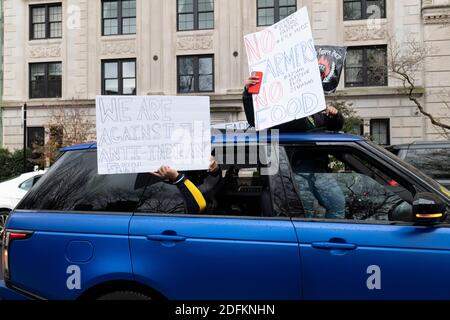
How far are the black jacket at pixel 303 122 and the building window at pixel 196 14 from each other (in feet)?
66.0

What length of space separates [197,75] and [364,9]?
8508mm

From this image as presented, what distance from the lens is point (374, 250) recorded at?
2.77m

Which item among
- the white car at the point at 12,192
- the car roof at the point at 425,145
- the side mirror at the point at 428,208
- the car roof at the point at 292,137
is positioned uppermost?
the car roof at the point at 292,137

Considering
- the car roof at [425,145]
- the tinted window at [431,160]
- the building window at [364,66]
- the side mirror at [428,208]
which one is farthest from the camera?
the building window at [364,66]

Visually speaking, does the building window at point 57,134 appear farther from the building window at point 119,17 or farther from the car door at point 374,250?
the car door at point 374,250

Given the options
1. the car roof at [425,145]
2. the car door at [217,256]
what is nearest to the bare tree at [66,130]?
the car roof at [425,145]

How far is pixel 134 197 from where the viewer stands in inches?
124

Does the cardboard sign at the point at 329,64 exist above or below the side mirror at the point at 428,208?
above

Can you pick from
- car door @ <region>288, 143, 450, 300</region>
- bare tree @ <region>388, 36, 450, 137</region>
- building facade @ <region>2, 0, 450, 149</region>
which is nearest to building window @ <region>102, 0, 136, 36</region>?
building facade @ <region>2, 0, 450, 149</region>

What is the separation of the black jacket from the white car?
24.8 ft

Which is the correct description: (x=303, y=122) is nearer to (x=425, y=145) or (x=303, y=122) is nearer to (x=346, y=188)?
(x=346, y=188)

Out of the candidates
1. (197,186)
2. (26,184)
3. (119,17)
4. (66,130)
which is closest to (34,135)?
(66,130)

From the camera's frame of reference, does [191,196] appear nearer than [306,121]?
Yes

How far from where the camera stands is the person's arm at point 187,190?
307cm
